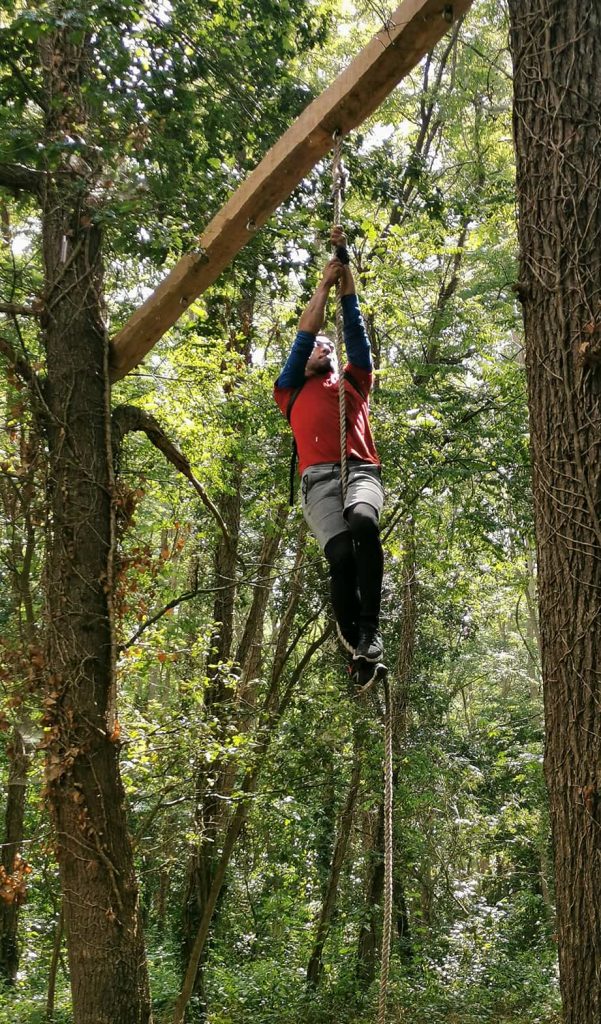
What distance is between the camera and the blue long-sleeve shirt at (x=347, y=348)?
3.40m

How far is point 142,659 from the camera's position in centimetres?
587

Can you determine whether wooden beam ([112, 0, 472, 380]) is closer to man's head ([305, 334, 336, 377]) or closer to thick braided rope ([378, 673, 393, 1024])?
man's head ([305, 334, 336, 377])

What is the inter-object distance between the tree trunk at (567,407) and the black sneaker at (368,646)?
760mm

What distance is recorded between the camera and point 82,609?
155 inches

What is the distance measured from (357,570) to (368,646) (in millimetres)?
313

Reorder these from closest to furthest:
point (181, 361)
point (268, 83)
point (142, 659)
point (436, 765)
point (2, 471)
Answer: point (2, 471) < point (268, 83) < point (142, 659) < point (181, 361) < point (436, 765)

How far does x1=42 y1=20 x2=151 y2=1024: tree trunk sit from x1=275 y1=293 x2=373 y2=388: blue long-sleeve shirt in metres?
1.27

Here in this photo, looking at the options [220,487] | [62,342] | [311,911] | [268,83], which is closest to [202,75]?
[268,83]

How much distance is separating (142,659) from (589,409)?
14.1 feet

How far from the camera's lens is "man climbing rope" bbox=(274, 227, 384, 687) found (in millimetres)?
3084

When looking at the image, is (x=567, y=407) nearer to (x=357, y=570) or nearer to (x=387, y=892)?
(x=357, y=570)

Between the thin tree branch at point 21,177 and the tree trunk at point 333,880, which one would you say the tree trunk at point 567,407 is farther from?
the tree trunk at point 333,880

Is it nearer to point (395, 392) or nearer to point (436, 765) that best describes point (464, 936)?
point (436, 765)

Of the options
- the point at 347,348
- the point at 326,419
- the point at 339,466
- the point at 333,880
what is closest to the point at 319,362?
the point at 347,348
